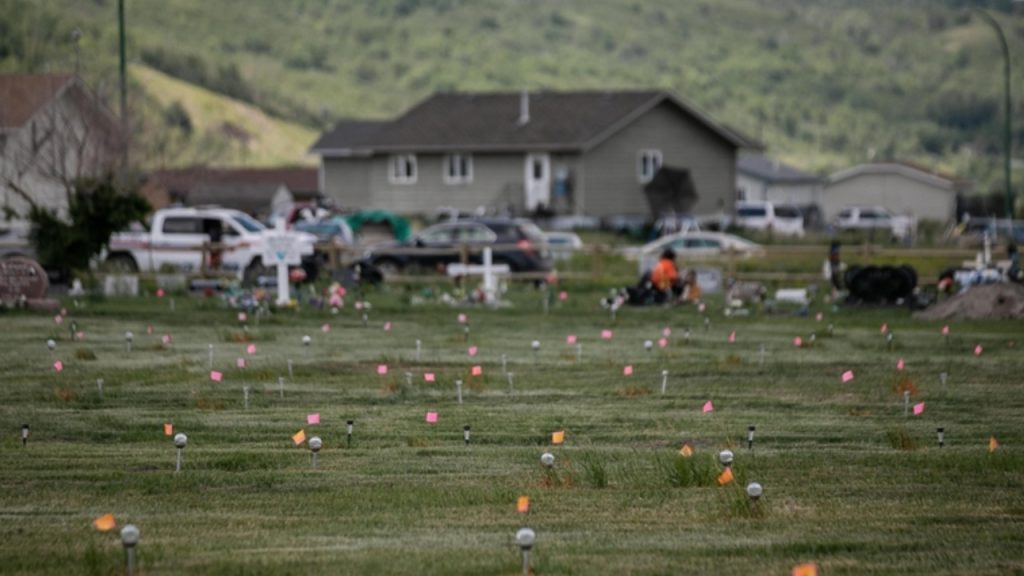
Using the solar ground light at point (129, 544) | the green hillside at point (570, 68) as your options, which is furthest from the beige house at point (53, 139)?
the green hillside at point (570, 68)

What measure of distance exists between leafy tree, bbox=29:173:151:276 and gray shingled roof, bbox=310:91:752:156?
104ft

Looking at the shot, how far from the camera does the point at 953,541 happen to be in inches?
427

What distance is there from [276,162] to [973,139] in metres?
79.1

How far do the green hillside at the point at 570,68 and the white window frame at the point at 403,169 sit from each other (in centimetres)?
5787

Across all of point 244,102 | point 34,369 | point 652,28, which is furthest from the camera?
point 652,28

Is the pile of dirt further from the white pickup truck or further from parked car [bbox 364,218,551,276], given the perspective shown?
the white pickup truck

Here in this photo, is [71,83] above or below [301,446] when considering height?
above

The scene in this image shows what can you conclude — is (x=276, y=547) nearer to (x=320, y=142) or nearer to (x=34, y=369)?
(x=34, y=369)

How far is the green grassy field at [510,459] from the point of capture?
10.6 metres

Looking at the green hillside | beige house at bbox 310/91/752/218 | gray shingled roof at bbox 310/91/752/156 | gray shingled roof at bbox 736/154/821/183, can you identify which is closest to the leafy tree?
beige house at bbox 310/91/752/218

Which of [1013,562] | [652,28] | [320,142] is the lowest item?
[1013,562]

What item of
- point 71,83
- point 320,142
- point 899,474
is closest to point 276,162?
point 320,142

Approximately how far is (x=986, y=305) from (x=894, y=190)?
2816 inches

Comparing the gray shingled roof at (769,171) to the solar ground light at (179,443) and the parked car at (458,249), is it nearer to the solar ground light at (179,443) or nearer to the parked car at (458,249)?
the parked car at (458,249)
